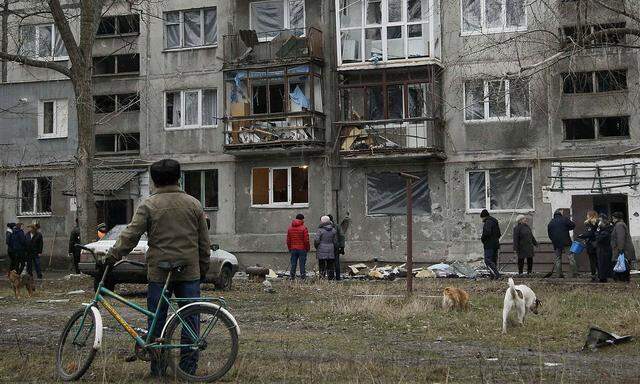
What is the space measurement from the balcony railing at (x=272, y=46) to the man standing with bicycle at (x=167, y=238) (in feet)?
80.2

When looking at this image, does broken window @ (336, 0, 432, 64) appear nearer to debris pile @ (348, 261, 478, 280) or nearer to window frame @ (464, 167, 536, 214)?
window frame @ (464, 167, 536, 214)

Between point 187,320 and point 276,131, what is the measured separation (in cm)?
2492

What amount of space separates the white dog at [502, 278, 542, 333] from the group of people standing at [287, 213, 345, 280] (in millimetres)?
12492

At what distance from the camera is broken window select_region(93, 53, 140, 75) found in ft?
119

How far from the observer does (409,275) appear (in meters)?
17.2

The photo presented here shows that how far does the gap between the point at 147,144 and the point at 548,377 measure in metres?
29.1

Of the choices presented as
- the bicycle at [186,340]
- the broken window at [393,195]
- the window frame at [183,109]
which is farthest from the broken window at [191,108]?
the bicycle at [186,340]

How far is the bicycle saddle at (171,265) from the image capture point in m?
7.95

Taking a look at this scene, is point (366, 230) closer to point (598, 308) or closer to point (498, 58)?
point (498, 58)

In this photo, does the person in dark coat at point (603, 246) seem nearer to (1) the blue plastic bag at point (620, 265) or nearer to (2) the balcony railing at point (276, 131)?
(1) the blue plastic bag at point (620, 265)

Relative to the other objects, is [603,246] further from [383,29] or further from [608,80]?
[383,29]

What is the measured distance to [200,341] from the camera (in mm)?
7828

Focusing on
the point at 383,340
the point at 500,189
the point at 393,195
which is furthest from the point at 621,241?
the point at 383,340

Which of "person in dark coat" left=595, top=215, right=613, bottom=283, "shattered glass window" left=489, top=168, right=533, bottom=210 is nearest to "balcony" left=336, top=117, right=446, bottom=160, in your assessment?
"shattered glass window" left=489, top=168, right=533, bottom=210
